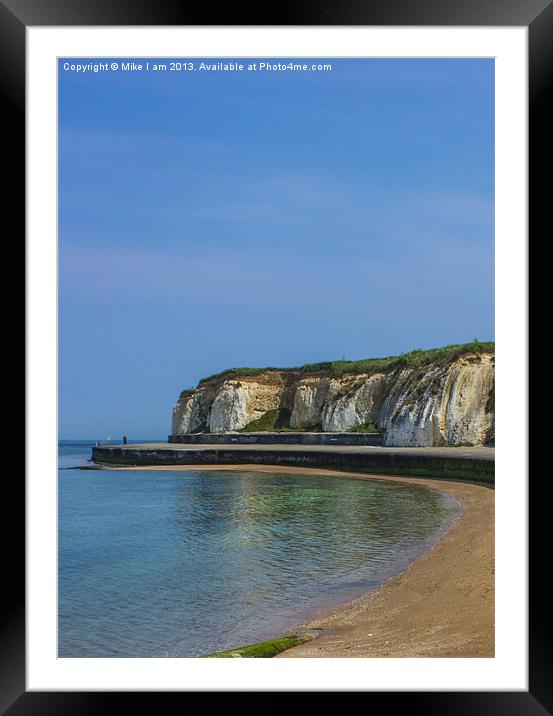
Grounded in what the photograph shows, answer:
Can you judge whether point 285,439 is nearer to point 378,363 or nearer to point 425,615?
point 378,363

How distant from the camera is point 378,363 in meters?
35.6

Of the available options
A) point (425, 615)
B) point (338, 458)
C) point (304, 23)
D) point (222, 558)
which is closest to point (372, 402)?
point (338, 458)

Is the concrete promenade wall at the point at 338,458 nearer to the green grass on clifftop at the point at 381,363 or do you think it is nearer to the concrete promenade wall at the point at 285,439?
the concrete promenade wall at the point at 285,439

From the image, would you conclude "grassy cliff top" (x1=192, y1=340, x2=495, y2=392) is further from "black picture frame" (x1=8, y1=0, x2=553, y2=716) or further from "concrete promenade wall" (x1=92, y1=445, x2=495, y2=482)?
"black picture frame" (x1=8, y1=0, x2=553, y2=716)

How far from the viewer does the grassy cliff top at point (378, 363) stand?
25.7 m

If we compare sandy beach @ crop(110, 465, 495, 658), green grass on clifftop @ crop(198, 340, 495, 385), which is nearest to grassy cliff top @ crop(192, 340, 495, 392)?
green grass on clifftop @ crop(198, 340, 495, 385)

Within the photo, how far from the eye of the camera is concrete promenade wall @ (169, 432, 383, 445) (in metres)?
30.7

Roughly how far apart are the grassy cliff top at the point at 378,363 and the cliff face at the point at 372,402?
253 millimetres

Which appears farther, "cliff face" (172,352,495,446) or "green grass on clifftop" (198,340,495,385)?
"green grass on clifftop" (198,340,495,385)

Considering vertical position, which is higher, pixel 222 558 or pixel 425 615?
pixel 425 615

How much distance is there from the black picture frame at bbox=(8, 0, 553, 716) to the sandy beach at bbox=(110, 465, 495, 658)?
123 cm

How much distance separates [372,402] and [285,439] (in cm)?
478

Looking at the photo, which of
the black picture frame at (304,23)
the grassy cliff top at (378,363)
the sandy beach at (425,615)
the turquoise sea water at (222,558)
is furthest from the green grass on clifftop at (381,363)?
the black picture frame at (304,23)
